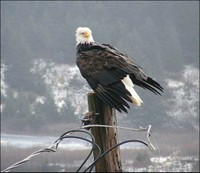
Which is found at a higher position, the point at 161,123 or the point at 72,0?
the point at 72,0

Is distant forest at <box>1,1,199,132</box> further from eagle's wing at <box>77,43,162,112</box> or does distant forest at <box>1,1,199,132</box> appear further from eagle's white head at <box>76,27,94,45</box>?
eagle's wing at <box>77,43,162,112</box>

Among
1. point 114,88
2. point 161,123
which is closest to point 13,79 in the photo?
point 161,123

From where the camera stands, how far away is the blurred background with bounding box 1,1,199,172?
Result: 27406 mm

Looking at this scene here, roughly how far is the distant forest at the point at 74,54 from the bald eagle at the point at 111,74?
790 inches

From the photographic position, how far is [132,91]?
502cm

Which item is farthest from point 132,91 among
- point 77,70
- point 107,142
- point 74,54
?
point 74,54

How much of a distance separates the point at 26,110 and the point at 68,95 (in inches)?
117

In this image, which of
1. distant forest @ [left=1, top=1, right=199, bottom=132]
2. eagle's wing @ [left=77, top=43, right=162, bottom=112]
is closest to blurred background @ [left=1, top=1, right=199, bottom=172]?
distant forest @ [left=1, top=1, right=199, bottom=132]

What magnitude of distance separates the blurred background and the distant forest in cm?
5

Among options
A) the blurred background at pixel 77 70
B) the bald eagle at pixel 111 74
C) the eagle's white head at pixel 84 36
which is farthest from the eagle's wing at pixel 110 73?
the blurred background at pixel 77 70

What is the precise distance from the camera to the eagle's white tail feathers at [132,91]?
193 inches

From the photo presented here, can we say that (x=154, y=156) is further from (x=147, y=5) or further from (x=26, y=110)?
(x=147, y=5)

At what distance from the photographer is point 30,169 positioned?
19875 millimetres

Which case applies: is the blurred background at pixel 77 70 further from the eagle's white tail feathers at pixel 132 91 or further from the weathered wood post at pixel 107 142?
the weathered wood post at pixel 107 142
